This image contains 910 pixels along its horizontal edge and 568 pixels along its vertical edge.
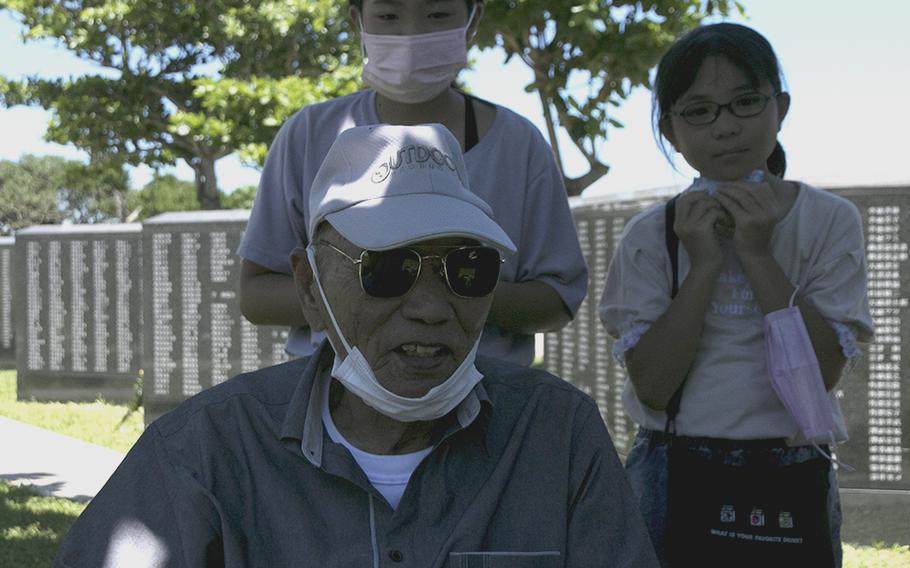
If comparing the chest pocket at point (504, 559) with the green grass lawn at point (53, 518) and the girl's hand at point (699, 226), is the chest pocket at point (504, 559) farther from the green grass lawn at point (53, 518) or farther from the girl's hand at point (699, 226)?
the green grass lawn at point (53, 518)

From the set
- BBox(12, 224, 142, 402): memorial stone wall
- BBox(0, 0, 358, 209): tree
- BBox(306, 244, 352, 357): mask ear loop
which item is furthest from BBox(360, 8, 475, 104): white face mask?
BBox(0, 0, 358, 209): tree

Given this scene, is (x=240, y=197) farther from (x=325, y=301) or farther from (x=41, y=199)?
(x=325, y=301)

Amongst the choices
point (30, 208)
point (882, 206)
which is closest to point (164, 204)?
point (30, 208)

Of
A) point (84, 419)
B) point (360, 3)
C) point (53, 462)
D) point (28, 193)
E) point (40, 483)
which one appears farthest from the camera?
point (28, 193)

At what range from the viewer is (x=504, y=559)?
6.28 feet

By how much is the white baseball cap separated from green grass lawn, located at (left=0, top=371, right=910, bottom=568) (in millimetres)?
4489

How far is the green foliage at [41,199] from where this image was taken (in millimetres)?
52000

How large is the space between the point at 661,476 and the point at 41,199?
55314mm

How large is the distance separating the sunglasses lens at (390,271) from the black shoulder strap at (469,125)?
956 mm

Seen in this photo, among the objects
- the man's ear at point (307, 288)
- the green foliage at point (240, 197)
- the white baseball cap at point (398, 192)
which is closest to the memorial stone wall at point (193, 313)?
the man's ear at point (307, 288)

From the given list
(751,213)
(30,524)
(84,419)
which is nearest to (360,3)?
(751,213)

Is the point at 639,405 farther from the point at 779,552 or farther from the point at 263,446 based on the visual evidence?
the point at 263,446

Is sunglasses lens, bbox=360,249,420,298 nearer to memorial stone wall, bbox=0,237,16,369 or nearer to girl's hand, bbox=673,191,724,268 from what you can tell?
girl's hand, bbox=673,191,724,268

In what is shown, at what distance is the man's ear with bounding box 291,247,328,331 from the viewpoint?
7.02ft
